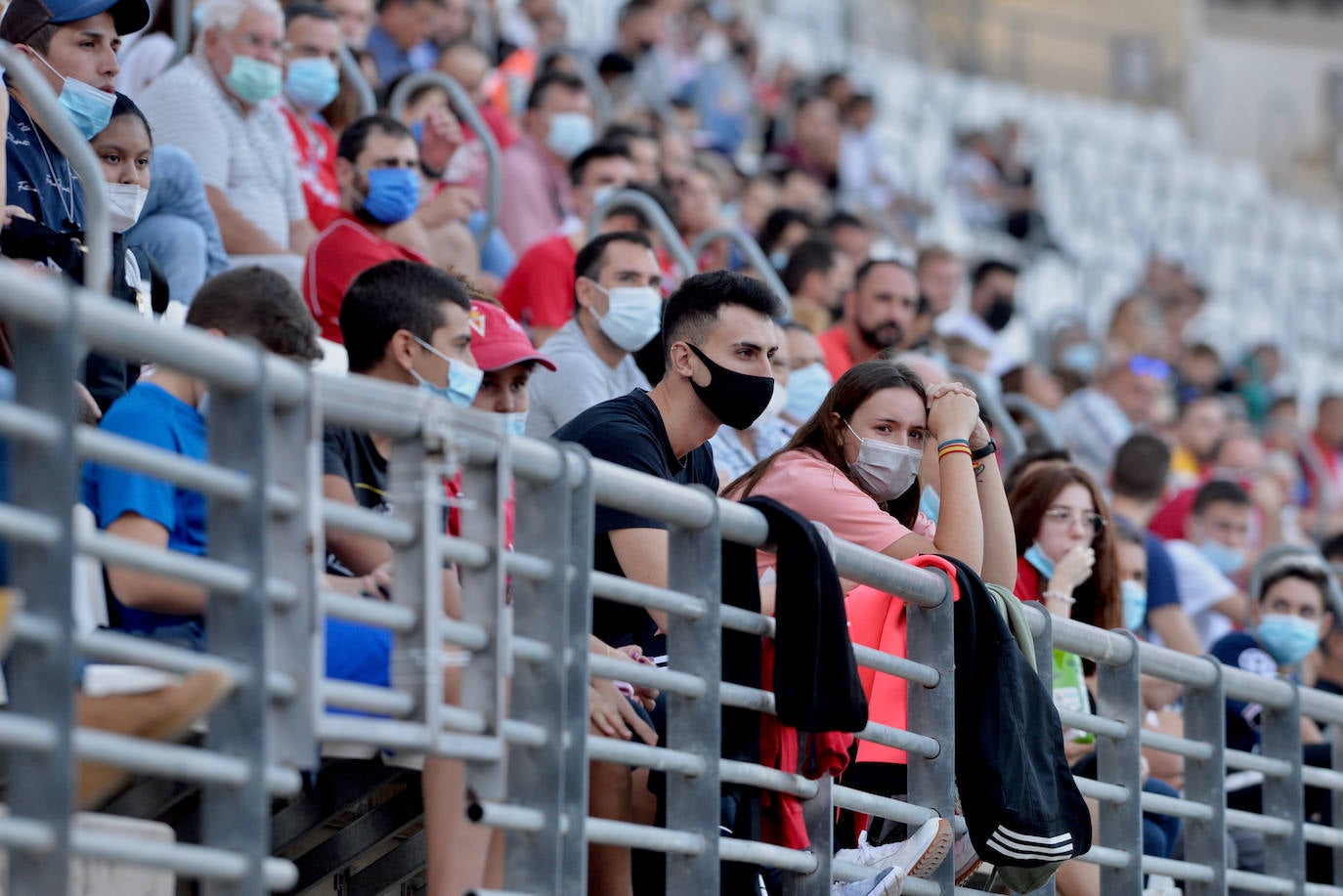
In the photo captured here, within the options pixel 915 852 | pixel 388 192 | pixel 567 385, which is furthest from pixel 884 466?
pixel 388 192

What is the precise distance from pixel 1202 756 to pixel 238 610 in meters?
3.39

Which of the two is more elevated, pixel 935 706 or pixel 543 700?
pixel 543 700

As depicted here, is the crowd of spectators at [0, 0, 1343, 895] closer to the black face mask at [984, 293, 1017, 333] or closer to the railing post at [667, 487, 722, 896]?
the black face mask at [984, 293, 1017, 333]

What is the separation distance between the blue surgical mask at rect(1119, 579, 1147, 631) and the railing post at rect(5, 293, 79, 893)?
15.7ft

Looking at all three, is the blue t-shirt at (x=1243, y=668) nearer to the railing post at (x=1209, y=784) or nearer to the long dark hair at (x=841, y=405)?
the railing post at (x=1209, y=784)

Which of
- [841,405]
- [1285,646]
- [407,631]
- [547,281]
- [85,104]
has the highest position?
[85,104]

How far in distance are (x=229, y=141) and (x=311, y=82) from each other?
29.6 inches

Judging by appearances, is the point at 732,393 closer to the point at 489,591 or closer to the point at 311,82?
the point at 489,591

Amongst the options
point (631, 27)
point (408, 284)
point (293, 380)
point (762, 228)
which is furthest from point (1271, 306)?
point (293, 380)

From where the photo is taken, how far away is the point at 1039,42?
29141mm

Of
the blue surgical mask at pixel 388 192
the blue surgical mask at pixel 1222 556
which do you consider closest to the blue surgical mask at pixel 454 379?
the blue surgical mask at pixel 388 192

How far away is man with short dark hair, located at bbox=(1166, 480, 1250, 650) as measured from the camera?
816cm

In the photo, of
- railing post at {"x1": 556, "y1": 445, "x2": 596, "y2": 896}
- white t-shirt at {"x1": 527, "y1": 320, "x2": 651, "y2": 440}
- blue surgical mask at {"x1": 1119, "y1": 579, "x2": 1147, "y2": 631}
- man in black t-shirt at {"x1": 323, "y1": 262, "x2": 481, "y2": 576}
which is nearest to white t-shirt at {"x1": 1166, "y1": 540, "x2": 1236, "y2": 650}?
blue surgical mask at {"x1": 1119, "y1": 579, "x2": 1147, "y2": 631}

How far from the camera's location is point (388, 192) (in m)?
6.64
